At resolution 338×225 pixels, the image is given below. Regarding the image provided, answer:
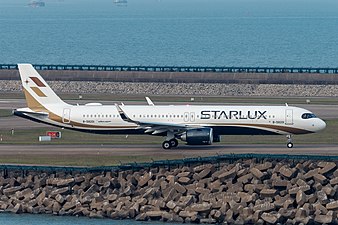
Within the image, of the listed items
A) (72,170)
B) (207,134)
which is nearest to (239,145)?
(207,134)

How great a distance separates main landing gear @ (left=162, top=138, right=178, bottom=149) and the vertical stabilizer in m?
9.03

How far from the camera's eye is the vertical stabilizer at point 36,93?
90.5 m

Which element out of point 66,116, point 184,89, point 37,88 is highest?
point 184,89

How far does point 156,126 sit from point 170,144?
1766 millimetres

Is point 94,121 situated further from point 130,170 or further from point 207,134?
point 130,170

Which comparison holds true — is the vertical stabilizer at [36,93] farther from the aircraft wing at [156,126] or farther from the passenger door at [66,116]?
the aircraft wing at [156,126]

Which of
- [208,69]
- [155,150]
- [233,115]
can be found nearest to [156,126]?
[155,150]

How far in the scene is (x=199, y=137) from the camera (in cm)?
8694

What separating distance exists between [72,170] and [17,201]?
4358 millimetres

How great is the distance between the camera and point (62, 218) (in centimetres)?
7150

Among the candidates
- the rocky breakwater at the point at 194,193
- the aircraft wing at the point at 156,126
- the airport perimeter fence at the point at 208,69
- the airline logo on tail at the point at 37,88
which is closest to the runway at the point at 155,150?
the aircraft wing at the point at 156,126

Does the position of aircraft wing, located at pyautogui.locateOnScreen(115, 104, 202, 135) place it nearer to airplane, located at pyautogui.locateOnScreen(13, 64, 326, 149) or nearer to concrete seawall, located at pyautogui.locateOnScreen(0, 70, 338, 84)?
airplane, located at pyautogui.locateOnScreen(13, 64, 326, 149)

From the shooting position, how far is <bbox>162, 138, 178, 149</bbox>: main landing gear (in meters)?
88.1

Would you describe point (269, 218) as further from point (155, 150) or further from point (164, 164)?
point (155, 150)
